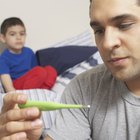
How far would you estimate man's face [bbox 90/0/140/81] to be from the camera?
3.05 ft

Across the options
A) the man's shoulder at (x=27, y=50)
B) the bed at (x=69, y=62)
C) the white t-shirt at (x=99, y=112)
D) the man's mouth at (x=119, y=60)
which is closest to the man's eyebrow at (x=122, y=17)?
the man's mouth at (x=119, y=60)

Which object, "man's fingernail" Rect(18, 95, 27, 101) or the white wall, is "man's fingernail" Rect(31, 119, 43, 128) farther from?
the white wall

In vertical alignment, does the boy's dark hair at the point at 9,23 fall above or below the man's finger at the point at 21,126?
above

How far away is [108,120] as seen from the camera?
→ 1.01 metres

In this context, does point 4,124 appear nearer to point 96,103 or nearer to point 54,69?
point 96,103

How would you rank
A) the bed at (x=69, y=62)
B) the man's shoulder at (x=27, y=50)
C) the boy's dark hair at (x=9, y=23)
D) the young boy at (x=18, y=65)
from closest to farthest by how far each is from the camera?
the bed at (x=69, y=62)
the young boy at (x=18, y=65)
the boy's dark hair at (x=9, y=23)
the man's shoulder at (x=27, y=50)

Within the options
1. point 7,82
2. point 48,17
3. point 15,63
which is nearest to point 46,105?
point 7,82

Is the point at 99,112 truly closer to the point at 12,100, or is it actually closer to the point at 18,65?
the point at 12,100

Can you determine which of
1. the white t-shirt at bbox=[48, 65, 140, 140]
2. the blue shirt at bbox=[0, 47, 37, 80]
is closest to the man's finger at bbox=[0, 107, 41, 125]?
the white t-shirt at bbox=[48, 65, 140, 140]

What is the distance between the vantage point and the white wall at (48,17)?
2408mm

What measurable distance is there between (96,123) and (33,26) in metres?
1.58

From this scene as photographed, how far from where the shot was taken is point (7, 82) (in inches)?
83.0

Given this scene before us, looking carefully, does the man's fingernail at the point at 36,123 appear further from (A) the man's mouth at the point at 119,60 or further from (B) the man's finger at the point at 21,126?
(A) the man's mouth at the point at 119,60

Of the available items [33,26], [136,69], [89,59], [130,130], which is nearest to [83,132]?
[130,130]
